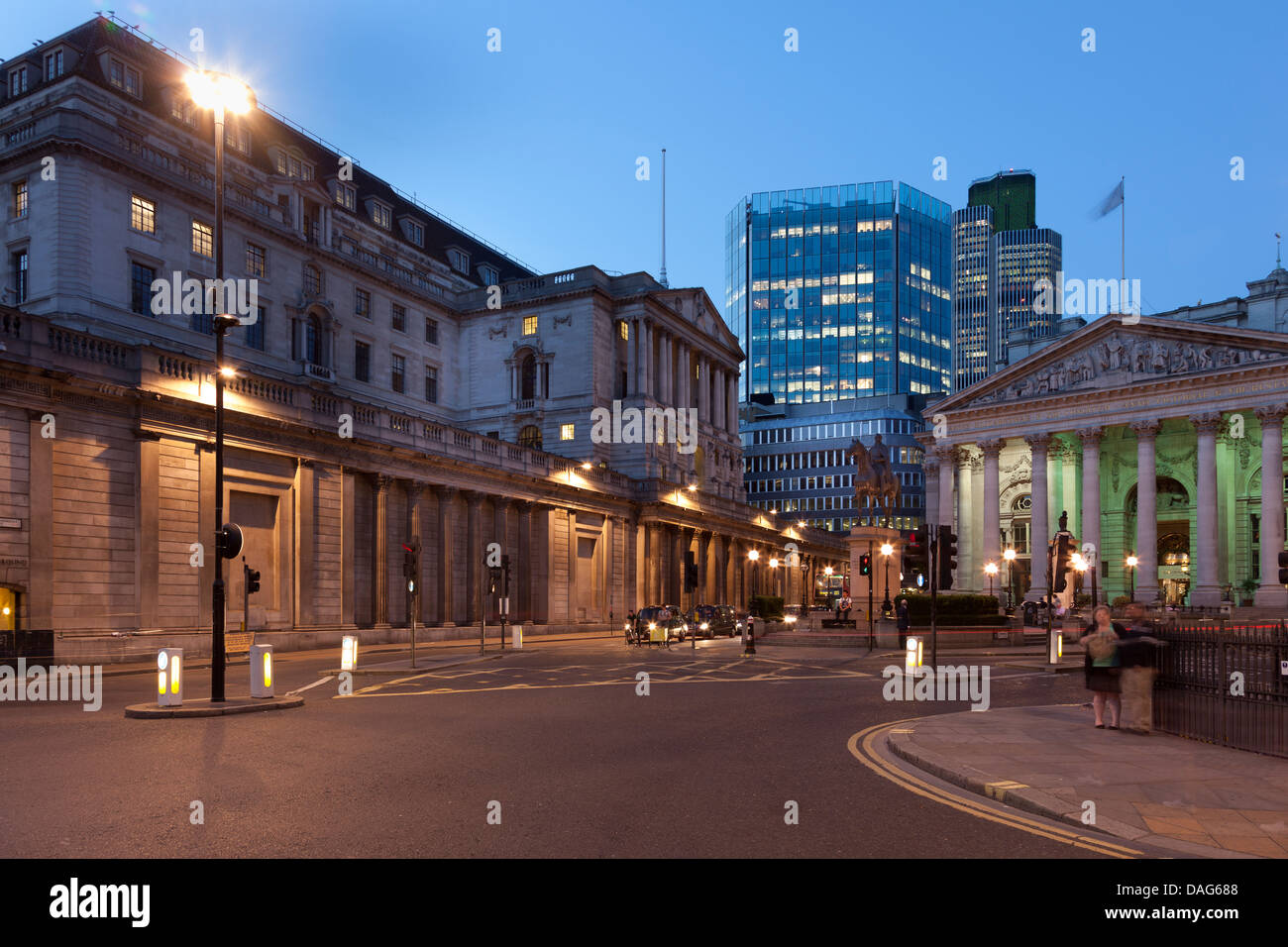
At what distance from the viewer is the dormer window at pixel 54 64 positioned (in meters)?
47.8

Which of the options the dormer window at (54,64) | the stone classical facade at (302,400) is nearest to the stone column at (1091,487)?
the stone classical facade at (302,400)

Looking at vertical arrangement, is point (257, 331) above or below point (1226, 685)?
above

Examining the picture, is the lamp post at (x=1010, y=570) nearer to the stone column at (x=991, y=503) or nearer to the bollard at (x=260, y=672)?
the stone column at (x=991, y=503)

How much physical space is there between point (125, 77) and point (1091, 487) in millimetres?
64525

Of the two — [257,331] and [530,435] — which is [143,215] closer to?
[257,331]

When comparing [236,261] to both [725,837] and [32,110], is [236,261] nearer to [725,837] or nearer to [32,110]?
[32,110]

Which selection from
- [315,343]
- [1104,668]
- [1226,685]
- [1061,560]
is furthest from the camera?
[315,343]

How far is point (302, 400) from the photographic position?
39.3 meters

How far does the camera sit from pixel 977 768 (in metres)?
10.7

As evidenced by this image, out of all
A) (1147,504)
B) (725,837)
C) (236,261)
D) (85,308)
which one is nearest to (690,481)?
(1147,504)

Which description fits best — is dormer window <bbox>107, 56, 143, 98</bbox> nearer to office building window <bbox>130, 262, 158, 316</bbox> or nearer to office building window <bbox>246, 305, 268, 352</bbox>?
office building window <bbox>130, 262, 158, 316</bbox>

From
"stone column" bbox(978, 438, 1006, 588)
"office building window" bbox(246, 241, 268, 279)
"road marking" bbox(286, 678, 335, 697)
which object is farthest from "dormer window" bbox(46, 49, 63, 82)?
"stone column" bbox(978, 438, 1006, 588)

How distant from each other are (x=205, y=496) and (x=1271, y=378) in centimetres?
6124

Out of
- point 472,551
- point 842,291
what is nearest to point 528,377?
point 472,551
